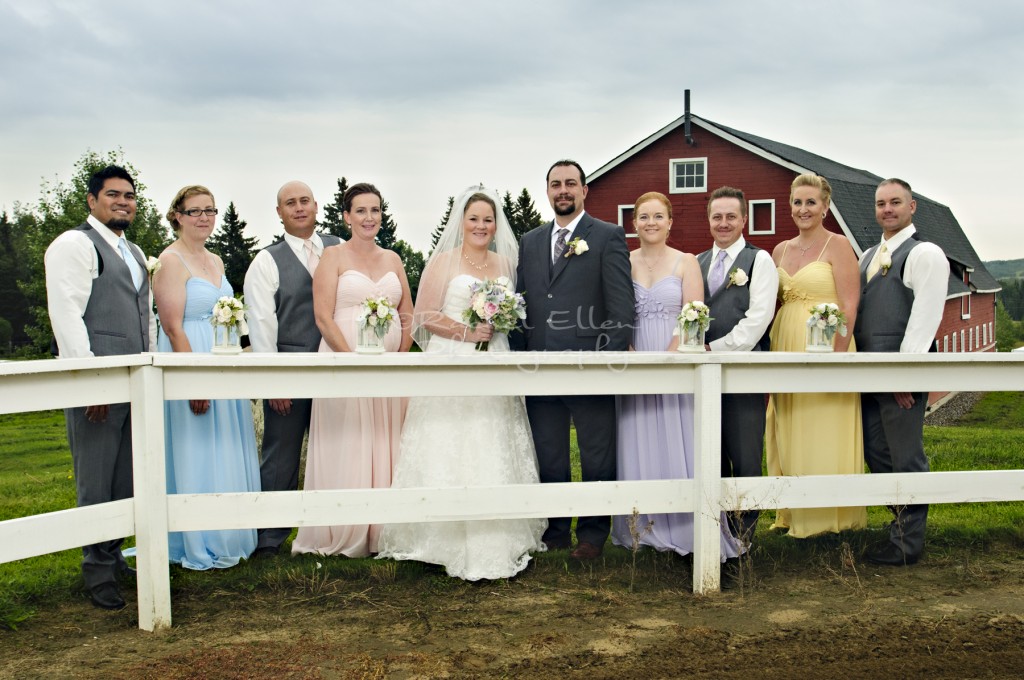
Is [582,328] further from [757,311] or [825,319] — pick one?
[825,319]

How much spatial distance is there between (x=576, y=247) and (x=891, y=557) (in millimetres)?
2592

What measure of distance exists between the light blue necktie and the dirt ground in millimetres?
1720

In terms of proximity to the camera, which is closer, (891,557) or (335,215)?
(891,557)

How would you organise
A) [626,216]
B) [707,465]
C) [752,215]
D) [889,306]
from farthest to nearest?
[626,216] → [752,215] → [889,306] → [707,465]

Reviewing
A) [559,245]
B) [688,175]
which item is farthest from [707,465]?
[688,175]

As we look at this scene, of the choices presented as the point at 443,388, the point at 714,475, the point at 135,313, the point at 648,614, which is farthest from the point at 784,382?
the point at 135,313

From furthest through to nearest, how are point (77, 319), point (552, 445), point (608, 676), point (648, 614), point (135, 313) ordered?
point (552, 445) < point (135, 313) < point (77, 319) < point (648, 614) < point (608, 676)

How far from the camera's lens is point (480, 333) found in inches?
217

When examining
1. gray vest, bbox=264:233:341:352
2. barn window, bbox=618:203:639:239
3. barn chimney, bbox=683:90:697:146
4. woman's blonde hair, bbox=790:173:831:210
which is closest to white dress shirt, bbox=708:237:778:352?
woman's blonde hair, bbox=790:173:831:210

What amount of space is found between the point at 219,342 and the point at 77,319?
0.79 meters

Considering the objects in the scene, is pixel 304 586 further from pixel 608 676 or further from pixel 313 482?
pixel 608 676

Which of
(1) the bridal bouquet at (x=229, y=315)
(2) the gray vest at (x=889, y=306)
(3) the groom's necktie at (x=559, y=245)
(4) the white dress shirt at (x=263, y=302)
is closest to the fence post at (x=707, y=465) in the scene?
(3) the groom's necktie at (x=559, y=245)

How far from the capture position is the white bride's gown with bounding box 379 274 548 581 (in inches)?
204

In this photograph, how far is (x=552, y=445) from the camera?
18.5ft
